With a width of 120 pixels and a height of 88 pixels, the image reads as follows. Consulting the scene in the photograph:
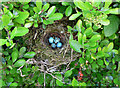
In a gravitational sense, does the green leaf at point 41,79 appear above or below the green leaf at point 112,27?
below

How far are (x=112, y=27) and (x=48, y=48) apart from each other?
57 centimetres

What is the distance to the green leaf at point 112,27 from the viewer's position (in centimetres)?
105

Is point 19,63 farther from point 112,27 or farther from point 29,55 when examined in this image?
point 112,27

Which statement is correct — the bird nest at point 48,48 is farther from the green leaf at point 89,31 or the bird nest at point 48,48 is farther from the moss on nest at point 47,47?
the green leaf at point 89,31

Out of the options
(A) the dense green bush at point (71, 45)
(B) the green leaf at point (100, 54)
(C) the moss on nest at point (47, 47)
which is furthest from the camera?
(C) the moss on nest at point (47, 47)

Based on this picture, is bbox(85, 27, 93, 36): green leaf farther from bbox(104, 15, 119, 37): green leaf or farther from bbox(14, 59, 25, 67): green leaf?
bbox(14, 59, 25, 67): green leaf

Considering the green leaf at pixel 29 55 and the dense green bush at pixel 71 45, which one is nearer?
the dense green bush at pixel 71 45

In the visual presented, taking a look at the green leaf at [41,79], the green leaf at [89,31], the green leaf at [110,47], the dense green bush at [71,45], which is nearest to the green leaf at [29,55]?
the dense green bush at [71,45]

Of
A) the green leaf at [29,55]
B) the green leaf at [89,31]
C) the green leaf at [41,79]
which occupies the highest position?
the green leaf at [89,31]

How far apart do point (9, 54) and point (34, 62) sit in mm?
217

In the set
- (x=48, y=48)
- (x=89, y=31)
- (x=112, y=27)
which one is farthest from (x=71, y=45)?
(x=112, y=27)

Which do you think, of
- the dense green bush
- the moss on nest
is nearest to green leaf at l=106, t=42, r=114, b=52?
the dense green bush

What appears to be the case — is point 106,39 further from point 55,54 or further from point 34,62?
point 34,62

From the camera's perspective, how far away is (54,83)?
44.9 inches
